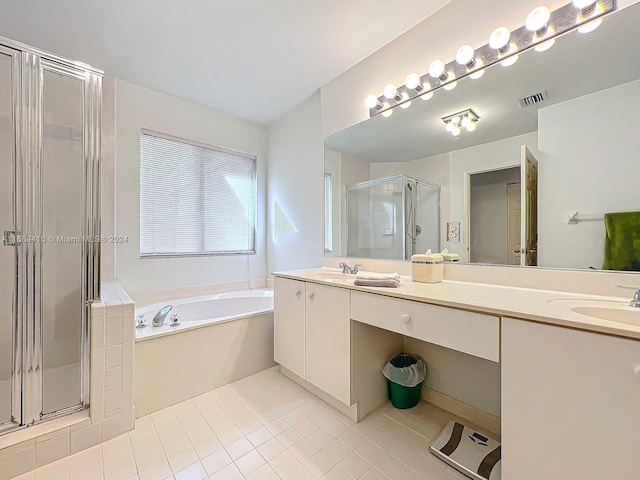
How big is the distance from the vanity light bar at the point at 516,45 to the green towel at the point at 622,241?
831mm

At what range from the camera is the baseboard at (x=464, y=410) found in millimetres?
1467

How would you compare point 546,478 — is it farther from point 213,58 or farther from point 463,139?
point 213,58

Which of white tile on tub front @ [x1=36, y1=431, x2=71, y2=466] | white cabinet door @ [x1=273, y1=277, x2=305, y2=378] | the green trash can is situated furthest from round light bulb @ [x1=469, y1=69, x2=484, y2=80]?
white tile on tub front @ [x1=36, y1=431, x2=71, y2=466]

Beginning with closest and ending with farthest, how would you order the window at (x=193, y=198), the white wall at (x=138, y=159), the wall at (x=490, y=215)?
the wall at (x=490, y=215), the white wall at (x=138, y=159), the window at (x=193, y=198)

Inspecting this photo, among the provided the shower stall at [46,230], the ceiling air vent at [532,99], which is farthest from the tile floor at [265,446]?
the ceiling air vent at [532,99]

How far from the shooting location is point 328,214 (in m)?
2.42

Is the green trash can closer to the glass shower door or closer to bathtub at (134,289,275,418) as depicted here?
bathtub at (134,289,275,418)

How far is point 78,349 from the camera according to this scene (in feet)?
4.61

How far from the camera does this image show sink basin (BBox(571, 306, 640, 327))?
0.94m

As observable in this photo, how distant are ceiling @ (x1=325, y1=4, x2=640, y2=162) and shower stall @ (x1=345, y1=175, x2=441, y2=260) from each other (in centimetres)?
21

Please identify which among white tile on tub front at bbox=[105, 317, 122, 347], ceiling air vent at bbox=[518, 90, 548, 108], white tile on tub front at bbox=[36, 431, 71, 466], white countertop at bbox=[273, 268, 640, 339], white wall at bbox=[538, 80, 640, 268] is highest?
ceiling air vent at bbox=[518, 90, 548, 108]

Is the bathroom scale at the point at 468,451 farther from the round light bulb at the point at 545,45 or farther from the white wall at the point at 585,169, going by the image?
the round light bulb at the point at 545,45

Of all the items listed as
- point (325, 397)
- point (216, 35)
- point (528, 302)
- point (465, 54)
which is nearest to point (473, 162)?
point (465, 54)

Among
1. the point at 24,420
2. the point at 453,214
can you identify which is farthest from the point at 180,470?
the point at 453,214
